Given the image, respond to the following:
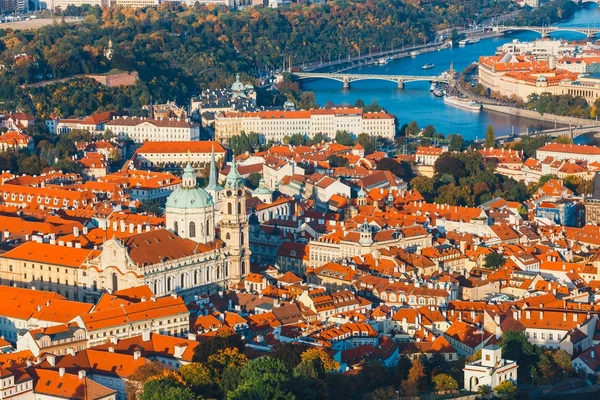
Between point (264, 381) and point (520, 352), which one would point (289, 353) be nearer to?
point (264, 381)

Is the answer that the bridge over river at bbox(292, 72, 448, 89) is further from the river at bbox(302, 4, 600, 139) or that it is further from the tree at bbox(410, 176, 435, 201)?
the tree at bbox(410, 176, 435, 201)

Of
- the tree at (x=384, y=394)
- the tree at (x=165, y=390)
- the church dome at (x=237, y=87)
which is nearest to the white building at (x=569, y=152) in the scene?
the church dome at (x=237, y=87)

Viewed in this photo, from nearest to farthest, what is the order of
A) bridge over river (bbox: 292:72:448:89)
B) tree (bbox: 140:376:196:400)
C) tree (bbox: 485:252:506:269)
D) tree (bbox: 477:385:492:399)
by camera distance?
1. tree (bbox: 140:376:196:400)
2. tree (bbox: 477:385:492:399)
3. tree (bbox: 485:252:506:269)
4. bridge over river (bbox: 292:72:448:89)

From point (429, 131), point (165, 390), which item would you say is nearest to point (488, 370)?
point (165, 390)

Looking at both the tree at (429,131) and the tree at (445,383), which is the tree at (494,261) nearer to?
the tree at (445,383)

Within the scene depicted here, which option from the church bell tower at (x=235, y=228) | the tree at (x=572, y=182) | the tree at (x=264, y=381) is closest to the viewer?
the tree at (x=264, y=381)

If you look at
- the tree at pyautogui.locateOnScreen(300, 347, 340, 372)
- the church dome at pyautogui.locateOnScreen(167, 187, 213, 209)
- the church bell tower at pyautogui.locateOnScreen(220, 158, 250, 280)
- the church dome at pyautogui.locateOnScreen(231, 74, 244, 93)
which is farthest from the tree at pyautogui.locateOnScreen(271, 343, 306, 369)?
the church dome at pyautogui.locateOnScreen(231, 74, 244, 93)

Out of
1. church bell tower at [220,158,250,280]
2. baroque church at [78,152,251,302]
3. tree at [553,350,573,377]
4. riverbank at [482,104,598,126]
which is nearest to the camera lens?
tree at [553,350,573,377]

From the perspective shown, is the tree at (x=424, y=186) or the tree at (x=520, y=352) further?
the tree at (x=424, y=186)
